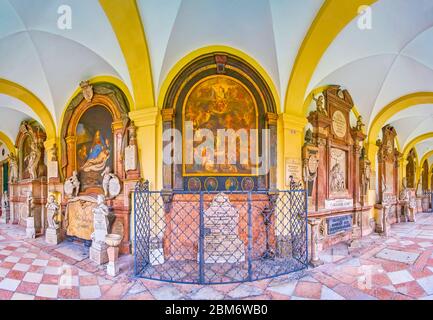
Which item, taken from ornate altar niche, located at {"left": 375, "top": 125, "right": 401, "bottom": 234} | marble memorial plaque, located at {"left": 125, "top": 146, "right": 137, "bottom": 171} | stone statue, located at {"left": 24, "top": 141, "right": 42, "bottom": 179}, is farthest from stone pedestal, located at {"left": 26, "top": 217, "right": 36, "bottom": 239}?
ornate altar niche, located at {"left": 375, "top": 125, "right": 401, "bottom": 234}

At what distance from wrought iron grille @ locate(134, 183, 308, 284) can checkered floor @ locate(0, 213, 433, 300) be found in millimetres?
556

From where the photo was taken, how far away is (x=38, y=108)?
6.80 m

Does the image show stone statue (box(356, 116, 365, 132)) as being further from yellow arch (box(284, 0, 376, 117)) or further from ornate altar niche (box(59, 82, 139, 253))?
ornate altar niche (box(59, 82, 139, 253))

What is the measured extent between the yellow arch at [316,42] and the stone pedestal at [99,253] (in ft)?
16.8

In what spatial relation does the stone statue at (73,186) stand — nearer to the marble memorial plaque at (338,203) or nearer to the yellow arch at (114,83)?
the yellow arch at (114,83)

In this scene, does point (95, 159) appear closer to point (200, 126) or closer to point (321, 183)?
point (200, 126)

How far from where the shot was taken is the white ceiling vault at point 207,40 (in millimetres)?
4332

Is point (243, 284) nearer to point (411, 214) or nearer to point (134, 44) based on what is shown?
point (134, 44)

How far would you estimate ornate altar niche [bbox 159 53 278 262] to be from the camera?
4863 millimetres

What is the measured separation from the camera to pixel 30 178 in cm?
812

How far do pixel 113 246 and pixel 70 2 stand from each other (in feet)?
15.6

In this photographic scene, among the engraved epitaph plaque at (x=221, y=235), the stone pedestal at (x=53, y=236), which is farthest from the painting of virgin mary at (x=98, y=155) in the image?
the engraved epitaph plaque at (x=221, y=235)

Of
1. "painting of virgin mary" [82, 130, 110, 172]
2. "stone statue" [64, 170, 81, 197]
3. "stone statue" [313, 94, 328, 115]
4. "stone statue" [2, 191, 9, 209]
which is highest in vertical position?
"stone statue" [313, 94, 328, 115]

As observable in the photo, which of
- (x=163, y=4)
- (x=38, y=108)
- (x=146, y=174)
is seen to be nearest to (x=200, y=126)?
(x=146, y=174)
